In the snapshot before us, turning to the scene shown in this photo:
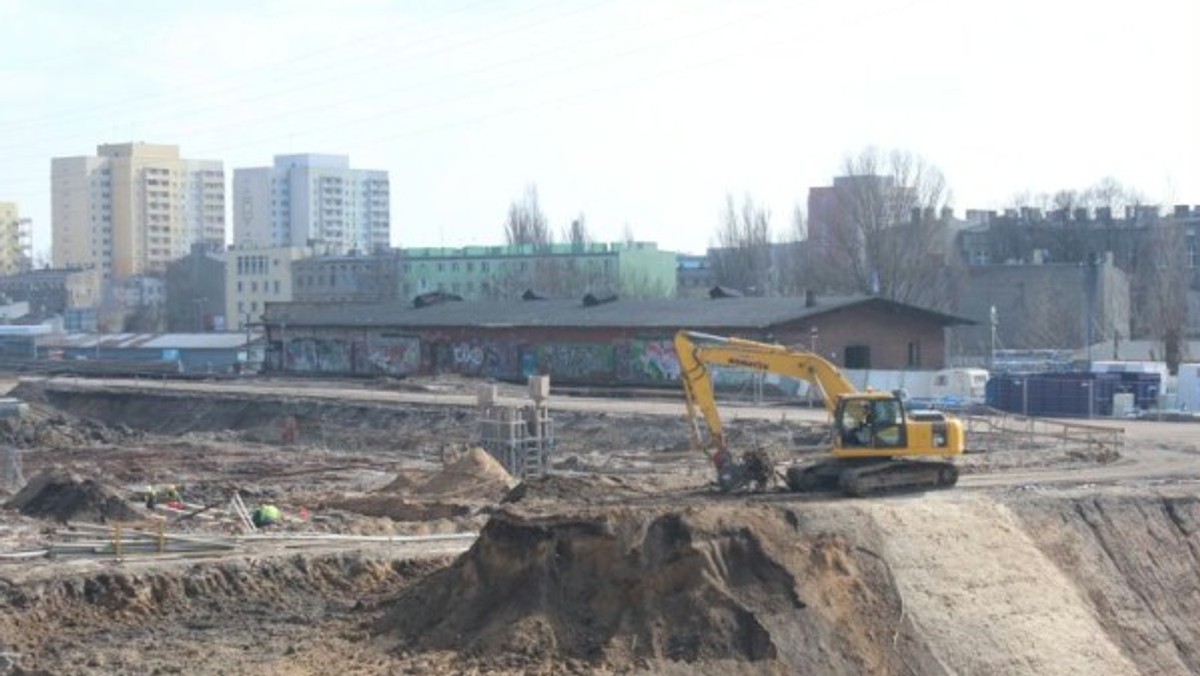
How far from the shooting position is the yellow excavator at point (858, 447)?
3806 cm

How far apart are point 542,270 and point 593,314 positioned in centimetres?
4633

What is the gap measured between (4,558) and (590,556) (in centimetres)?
1051

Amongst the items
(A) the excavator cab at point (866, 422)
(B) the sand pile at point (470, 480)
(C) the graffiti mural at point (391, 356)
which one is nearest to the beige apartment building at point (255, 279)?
(C) the graffiti mural at point (391, 356)

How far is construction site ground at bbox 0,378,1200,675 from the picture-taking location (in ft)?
98.8

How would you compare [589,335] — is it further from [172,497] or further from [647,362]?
[172,497]

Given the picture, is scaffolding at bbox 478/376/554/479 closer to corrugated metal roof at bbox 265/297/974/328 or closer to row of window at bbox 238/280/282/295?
corrugated metal roof at bbox 265/297/974/328

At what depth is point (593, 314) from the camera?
86.7 m

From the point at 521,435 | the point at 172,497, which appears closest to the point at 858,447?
the point at 521,435

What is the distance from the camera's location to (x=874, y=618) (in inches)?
1256

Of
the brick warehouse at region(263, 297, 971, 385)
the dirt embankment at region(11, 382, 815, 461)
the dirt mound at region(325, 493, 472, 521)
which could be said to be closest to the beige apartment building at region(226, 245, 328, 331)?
the brick warehouse at region(263, 297, 971, 385)

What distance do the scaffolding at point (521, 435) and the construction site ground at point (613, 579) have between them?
3.66 meters

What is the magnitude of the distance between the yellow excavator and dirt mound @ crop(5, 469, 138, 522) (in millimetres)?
12464

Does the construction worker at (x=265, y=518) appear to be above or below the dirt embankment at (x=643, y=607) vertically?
above

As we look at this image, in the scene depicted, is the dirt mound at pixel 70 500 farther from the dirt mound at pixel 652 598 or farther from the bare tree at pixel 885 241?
the bare tree at pixel 885 241
